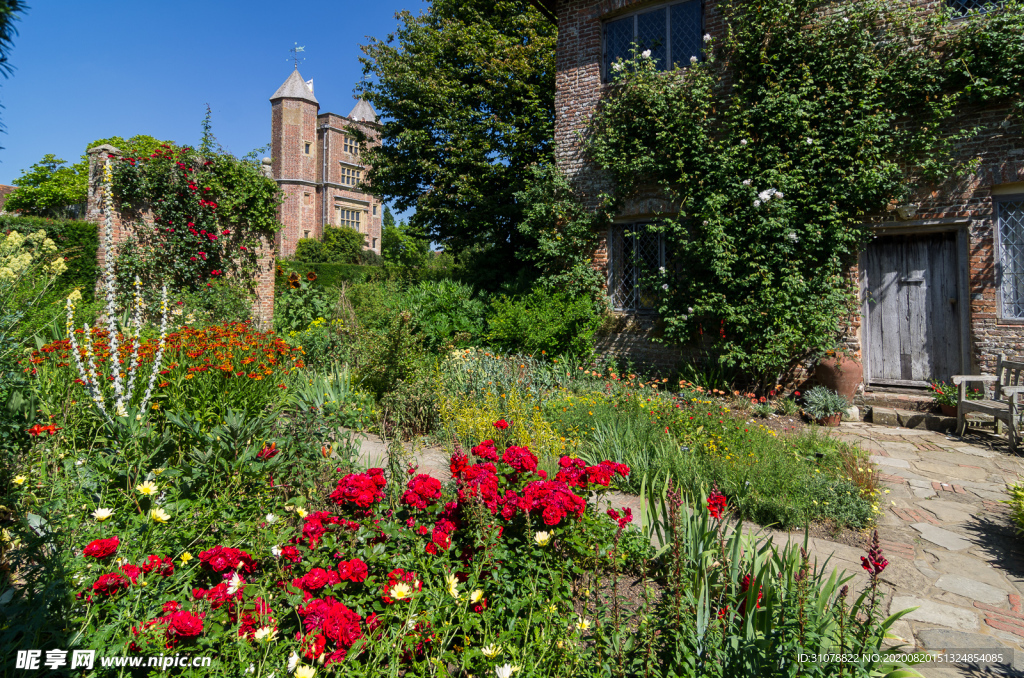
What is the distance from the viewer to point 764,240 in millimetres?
6938

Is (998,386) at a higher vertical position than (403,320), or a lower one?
lower

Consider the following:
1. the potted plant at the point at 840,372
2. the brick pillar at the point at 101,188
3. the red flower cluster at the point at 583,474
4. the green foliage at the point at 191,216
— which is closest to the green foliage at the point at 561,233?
the potted plant at the point at 840,372

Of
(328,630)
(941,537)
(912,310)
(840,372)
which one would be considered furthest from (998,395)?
(328,630)

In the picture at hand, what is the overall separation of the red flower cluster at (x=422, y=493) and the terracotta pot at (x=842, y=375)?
6147 millimetres

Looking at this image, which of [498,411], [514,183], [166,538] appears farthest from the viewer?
[514,183]

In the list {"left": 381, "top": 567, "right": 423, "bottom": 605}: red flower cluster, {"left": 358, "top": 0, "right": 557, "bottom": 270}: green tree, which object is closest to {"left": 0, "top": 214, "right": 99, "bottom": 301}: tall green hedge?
{"left": 358, "top": 0, "right": 557, "bottom": 270}: green tree

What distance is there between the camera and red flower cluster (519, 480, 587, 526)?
2176 mm

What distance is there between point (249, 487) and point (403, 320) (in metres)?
3.11

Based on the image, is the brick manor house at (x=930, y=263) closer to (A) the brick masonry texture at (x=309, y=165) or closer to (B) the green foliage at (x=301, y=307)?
(B) the green foliage at (x=301, y=307)

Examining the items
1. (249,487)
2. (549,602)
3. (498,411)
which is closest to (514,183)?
(498,411)

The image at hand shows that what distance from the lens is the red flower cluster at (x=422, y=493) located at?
90.3 inches

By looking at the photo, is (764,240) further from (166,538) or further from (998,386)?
(166,538)

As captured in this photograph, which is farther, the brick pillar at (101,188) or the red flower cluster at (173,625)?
the brick pillar at (101,188)

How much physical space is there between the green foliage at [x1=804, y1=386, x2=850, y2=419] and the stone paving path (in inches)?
32.6
